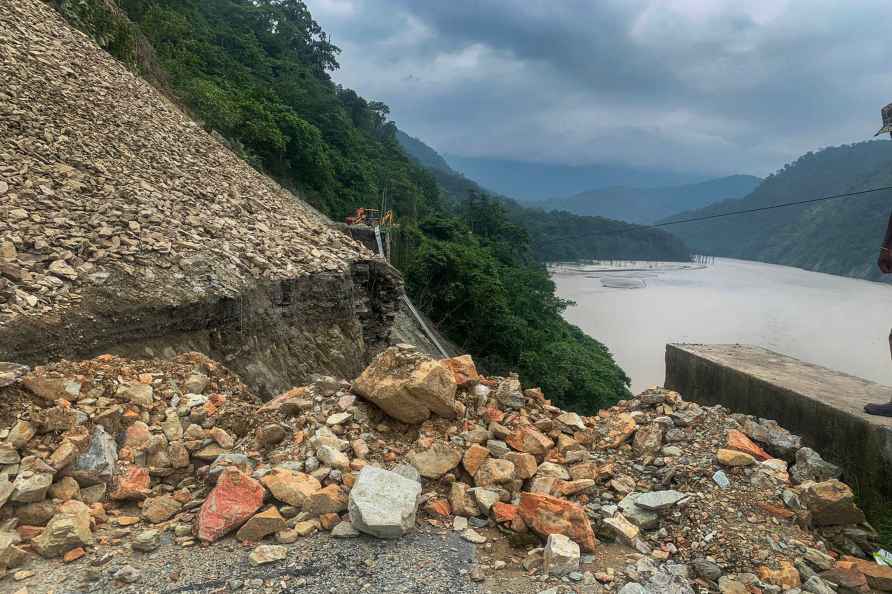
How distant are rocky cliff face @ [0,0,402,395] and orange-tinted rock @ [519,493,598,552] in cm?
355

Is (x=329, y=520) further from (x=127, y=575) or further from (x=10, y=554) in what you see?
(x=10, y=554)

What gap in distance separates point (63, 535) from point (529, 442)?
97.8 inches

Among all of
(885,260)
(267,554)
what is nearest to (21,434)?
(267,554)

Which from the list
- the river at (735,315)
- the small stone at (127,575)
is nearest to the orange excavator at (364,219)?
the small stone at (127,575)

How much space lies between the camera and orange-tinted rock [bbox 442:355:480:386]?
377 cm

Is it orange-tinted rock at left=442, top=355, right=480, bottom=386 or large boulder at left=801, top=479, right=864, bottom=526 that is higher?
orange-tinted rock at left=442, top=355, right=480, bottom=386

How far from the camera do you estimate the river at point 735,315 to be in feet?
133

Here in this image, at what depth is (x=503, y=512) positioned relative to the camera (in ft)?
8.55

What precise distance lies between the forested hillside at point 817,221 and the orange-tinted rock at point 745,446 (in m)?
72.0

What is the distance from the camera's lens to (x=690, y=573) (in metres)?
2.35

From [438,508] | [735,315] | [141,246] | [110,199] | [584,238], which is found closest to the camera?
[438,508]

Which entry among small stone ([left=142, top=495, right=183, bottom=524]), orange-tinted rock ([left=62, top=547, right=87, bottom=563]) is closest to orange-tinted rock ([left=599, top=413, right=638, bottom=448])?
small stone ([left=142, top=495, right=183, bottom=524])

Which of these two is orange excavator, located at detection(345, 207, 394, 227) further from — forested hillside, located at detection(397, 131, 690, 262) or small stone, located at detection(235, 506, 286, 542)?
forested hillside, located at detection(397, 131, 690, 262)

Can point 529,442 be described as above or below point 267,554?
above
